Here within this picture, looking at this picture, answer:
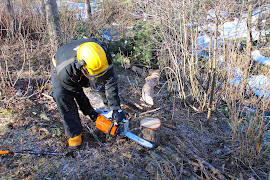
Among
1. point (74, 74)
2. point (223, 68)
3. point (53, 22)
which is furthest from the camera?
point (53, 22)

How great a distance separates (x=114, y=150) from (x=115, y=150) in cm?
1

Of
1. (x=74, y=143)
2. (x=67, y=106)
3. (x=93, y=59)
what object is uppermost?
(x=93, y=59)

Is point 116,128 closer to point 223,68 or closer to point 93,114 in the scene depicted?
point 93,114

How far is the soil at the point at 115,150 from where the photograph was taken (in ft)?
8.01

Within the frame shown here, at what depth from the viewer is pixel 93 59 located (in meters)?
2.19

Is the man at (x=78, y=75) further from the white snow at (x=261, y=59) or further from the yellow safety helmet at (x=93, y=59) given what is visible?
the white snow at (x=261, y=59)

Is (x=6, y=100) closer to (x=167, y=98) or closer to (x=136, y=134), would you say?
(x=136, y=134)

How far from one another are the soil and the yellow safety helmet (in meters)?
1.13

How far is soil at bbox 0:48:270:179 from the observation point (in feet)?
8.01

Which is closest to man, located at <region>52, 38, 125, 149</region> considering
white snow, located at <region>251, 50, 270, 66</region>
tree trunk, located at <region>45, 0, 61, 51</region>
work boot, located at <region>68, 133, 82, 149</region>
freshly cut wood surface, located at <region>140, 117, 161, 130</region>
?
work boot, located at <region>68, 133, 82, 149</region>

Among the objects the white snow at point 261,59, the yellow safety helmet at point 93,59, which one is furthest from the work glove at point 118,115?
the white snow at point 261,59

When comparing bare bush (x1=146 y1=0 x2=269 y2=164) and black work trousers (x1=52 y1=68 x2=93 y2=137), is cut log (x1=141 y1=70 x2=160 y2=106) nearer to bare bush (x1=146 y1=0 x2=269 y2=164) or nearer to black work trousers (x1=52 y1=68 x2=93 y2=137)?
bare bush (x1=146 y1=0 x2=269 y2=164)

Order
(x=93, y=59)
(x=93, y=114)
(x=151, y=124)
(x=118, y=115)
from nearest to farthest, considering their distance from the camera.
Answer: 1. (x=93, y=59)
2. (x=118, y=115)
3. (x=151, y=124)
4. (x=93, y=114)

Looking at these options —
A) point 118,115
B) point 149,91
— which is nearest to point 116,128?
point 118,115
